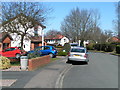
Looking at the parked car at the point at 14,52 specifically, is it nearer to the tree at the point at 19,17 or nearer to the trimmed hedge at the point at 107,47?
the tree at the point at 19,17

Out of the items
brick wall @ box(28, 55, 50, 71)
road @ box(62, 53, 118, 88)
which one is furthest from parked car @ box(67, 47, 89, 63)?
road @ box(62, 53, 118, 88)

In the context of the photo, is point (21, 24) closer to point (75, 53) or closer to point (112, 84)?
point (75, 53)

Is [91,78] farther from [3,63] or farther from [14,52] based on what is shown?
[14,52]

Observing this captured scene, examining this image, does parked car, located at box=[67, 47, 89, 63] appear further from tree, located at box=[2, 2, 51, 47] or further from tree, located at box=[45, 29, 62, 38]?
tree, located at box=[45, 29, 62, 38]

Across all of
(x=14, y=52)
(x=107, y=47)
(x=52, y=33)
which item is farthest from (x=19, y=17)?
(x=52, y=33)

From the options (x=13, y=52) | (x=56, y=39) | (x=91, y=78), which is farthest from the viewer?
(x=56, y=39)

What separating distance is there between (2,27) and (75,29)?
1627 inches

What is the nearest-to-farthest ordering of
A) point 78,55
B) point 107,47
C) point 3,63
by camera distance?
1. point 3,63
2. point 78,55
3. point 107,47

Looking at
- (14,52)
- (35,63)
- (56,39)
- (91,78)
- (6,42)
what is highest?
(56,39)

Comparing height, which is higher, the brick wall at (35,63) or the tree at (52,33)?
the tree at (52,33)

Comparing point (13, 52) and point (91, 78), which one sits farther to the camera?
point (13, 52)

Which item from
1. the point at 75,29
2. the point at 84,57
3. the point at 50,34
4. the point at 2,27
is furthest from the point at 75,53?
the point at 50,34

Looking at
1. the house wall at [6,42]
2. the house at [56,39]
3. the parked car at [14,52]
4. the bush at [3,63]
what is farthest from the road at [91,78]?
the house at [56,39]

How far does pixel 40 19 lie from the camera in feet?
81.3
